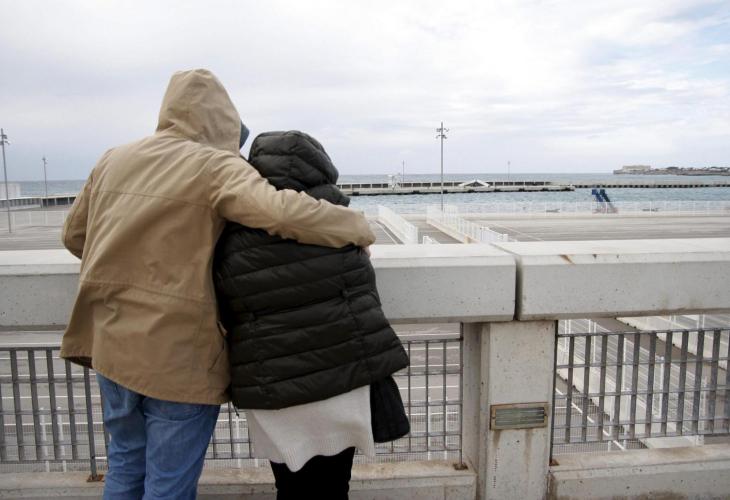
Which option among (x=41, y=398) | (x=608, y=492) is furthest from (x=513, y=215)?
(x=608, y=492)

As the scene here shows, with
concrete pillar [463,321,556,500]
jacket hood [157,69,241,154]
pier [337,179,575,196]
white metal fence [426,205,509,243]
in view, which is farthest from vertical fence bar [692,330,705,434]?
pier [337,179,575,196]

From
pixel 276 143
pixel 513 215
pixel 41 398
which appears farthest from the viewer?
pixel 513 215

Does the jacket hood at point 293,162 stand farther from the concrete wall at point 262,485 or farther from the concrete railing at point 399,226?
the concrete railing at point 399,226

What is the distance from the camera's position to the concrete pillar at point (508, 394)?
291 centimetres

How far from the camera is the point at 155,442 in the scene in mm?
2078

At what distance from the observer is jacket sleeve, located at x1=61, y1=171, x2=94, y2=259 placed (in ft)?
7.07

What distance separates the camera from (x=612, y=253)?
2838mm

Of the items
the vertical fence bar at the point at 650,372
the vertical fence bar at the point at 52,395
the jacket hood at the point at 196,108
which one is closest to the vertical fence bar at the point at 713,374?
the vertical fence bar at the point at 650,372

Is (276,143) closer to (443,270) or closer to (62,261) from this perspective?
(443,270)

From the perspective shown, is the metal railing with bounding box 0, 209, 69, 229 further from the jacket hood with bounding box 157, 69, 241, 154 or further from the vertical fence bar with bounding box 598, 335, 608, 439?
the vertical fence bar with bounding box 598, 335, 608, 439

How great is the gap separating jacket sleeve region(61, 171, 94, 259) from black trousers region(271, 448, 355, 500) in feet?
3.75

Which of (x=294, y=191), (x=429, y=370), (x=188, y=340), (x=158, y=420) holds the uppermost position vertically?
(x=294, y=191)

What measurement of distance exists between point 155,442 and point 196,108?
1192mm

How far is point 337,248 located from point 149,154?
718 millimetres
